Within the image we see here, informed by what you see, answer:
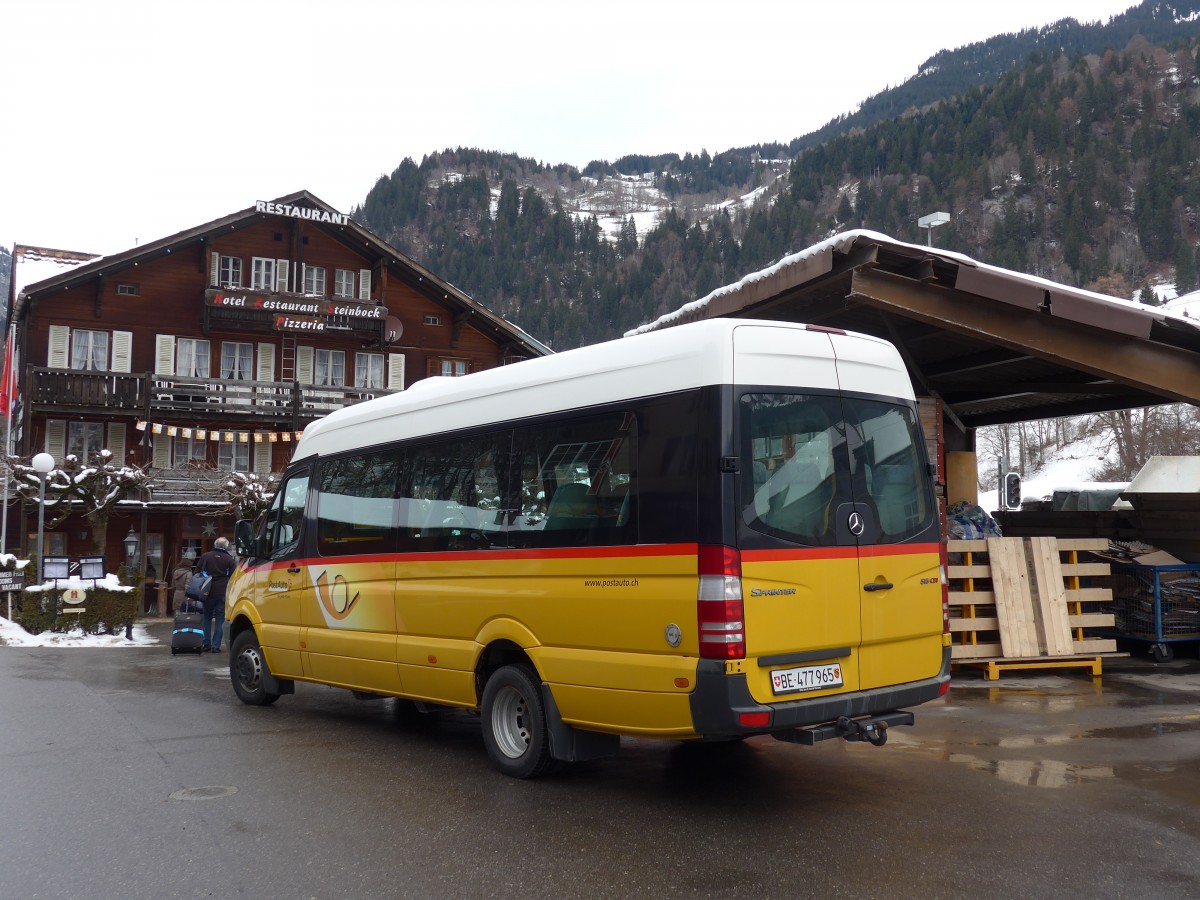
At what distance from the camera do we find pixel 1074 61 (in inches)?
5556

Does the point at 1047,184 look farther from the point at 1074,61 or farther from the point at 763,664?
the point at 763,664

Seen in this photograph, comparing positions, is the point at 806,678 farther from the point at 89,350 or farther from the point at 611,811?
the point at 89,350

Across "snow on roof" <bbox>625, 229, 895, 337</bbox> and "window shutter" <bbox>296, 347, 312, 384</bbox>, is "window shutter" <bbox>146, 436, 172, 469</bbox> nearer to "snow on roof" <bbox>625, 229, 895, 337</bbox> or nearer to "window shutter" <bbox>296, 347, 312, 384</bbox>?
"window shutter" <bbox>296, 347, 312, 384</bbox>

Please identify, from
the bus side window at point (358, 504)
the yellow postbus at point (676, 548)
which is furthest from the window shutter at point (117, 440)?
the yellow postbus at point (676, 548)

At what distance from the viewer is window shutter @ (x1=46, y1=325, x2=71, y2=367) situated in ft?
105

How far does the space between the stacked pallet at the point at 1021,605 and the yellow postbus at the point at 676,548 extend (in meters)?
4.83

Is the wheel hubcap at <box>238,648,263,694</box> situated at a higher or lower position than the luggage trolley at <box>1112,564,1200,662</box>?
lower

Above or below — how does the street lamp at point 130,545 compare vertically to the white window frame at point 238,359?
below

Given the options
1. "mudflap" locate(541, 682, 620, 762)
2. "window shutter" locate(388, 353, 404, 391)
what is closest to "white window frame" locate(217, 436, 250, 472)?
"window shutter" locate(388, 353, 404, 391)

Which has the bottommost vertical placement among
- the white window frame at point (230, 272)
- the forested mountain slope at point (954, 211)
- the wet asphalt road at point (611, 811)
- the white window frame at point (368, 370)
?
the wet asphalt road at point (611, 811)

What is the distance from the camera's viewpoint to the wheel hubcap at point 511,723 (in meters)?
7.12

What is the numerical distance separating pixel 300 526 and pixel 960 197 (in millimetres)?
130404

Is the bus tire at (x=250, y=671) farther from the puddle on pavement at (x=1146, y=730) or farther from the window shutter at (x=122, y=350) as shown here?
the window shutter at (x=122, y=350)

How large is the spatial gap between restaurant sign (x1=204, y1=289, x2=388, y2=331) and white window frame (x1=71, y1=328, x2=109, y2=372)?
3.33 metres
